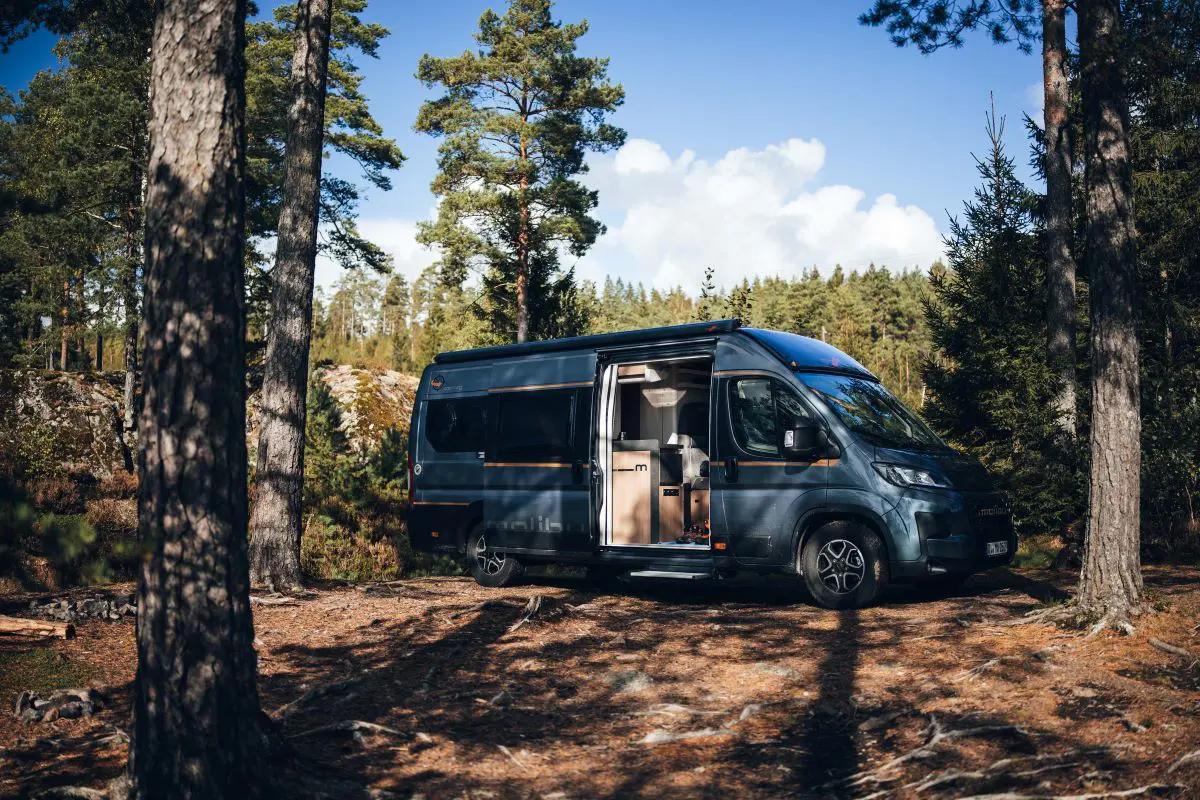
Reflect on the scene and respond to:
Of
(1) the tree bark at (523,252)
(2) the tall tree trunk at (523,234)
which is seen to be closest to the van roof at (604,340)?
(1) the tree bark at (523,252)

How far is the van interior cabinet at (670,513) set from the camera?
34.5 ft

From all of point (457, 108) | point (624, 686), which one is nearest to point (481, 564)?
point (624, 686)

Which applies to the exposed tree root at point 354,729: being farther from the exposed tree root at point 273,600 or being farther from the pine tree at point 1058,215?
the pine tree at point 1058,215

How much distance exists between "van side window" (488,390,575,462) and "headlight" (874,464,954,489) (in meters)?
3.54

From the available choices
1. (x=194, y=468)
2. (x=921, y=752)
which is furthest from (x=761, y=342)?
(x=194, y=468)

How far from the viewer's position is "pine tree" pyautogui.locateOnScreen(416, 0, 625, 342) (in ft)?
89.4

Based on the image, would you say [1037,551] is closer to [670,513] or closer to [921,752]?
[670,513]

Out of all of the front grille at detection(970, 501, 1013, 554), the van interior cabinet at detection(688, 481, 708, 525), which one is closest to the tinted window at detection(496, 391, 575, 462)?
the van interior cabinet at detection(688, 481, 708, 525)

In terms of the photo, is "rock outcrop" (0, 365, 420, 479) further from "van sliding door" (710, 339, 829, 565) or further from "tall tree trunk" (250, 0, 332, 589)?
"van sliding door" (710, 339, 829, 565)

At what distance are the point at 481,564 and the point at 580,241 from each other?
1815 centimetres

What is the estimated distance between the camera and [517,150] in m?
28.0

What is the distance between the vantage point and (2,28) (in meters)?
6.64

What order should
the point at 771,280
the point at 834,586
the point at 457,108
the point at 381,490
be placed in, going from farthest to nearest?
the point at 771,280 < the point at 457,108 < the point at 381,490 < the point at 834,586

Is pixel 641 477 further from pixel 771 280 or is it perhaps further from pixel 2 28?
pixel 771 280
